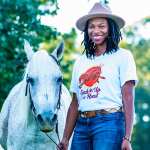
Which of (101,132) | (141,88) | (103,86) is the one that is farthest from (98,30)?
(141,88)

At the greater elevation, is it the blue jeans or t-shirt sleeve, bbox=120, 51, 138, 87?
t-shirt sleeve, bbox=120, 51, 138, 87

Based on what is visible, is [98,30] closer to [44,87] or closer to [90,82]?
[90,82]

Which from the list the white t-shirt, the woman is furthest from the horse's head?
the white t-shirt

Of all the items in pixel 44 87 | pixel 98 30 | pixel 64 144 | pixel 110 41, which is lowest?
pixel 64 144

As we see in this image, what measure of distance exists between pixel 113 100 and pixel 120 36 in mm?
692

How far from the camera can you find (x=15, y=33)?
1350 cm

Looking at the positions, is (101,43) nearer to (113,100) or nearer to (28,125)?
(113,100)

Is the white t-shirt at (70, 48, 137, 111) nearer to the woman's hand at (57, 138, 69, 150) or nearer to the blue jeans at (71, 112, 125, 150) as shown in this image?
the blue jeans at (71, 112, 125, 150)

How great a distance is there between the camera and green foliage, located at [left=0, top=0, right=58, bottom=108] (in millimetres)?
13099

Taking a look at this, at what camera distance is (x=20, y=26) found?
13.6 metres

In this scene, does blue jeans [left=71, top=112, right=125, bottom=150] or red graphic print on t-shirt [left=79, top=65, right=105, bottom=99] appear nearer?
blue jeans [left=71, top=112, right=125, bottom=150]

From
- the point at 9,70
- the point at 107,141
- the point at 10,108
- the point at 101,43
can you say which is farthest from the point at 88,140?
the point at 9,70

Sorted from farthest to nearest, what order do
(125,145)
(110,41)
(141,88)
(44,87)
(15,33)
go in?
(141,88) → (15,33) → (44,87) → (110,41) → (125,145)

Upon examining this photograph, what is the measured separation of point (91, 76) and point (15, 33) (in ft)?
22.9
